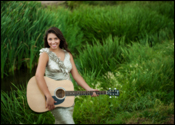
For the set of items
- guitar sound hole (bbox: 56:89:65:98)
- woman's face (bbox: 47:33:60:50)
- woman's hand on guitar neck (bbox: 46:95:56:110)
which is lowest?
woman's hand on guitar neck (bbox: 46:95:56:110)

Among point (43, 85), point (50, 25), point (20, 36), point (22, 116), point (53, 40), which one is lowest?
point (22, 116)

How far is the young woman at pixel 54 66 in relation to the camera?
1.79m

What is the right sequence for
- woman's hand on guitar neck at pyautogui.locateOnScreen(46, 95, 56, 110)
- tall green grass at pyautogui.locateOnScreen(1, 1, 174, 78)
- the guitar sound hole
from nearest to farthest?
woman's hand on guitar neck at pyautogui.locateOnScreen(46, 95, 56, 110) → the guitar sound hole → tall green grass at pyautogui.locateOnScreen(1, 1, 174, 78)

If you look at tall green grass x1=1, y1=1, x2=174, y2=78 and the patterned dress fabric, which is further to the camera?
tall green grass x1=1, y1=1, x2=174, y2=78

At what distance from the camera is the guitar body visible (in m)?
1.81

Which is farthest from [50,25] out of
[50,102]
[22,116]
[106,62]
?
[50,102]

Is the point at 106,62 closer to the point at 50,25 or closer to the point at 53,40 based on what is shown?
the point at 50,25

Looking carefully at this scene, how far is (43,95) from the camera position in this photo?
1.82m

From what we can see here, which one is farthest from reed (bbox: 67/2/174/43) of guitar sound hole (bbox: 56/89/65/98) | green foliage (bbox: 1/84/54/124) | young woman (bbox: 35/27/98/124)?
guitar sound hole (bbox: 56/89/65/98)

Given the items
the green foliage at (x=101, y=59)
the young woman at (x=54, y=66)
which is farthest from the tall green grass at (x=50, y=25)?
the young woman at (x=54, y=66)

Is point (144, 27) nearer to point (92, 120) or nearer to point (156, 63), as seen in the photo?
point (156, 63)

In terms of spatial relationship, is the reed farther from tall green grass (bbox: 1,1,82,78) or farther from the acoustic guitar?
the acoustic guitar

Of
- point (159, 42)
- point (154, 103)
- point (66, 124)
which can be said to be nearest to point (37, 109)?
point (66, 124)

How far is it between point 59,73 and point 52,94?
7.7 inches
